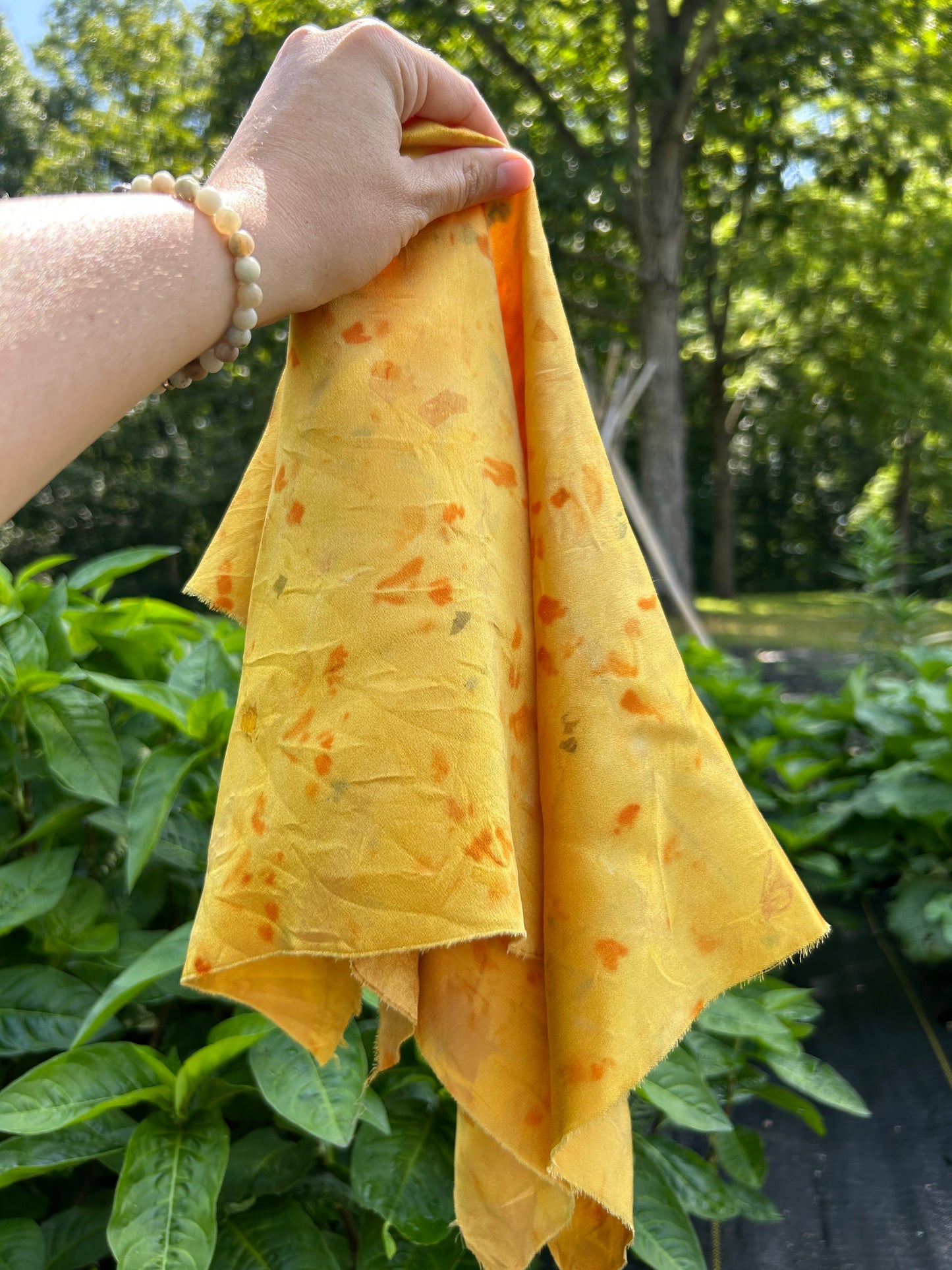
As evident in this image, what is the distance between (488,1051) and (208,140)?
14.5m

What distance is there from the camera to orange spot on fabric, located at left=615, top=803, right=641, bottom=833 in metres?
0.90

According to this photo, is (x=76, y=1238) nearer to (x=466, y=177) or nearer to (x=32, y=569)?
(x=32, y=569)

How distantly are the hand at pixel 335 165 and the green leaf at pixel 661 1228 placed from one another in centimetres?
119

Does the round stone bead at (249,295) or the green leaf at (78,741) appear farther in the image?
the green leaf at (78,741)

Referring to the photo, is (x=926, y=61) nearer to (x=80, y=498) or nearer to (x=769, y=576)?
(x=769, y=576)

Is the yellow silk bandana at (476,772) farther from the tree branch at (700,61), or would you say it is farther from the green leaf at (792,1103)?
the tree branch at (700,61)

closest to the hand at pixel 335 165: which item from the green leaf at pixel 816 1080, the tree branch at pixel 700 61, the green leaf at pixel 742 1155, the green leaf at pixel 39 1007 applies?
the green leaf at pixel 39 1007

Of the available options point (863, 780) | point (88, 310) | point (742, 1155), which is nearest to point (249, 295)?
point (88, 310)

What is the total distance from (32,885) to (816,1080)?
1.20m

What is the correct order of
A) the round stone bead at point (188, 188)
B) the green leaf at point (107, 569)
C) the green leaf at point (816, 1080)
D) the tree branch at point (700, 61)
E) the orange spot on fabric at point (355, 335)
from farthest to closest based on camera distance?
the tree branch at point (700, 61), the green leaf at point (107, 569), the green leaf at point (816, 1080), the orange spot on fabric at point (355, 335), the round stone bead at point (188, 188)

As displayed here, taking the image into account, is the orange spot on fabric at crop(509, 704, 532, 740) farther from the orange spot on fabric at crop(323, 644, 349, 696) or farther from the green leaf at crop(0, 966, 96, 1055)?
the green leaf at crop(0, 966, 96, 1055)

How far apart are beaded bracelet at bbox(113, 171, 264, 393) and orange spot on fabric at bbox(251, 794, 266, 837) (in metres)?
0.35

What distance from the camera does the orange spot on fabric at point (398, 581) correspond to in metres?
0.88

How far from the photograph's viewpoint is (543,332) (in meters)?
1.04
